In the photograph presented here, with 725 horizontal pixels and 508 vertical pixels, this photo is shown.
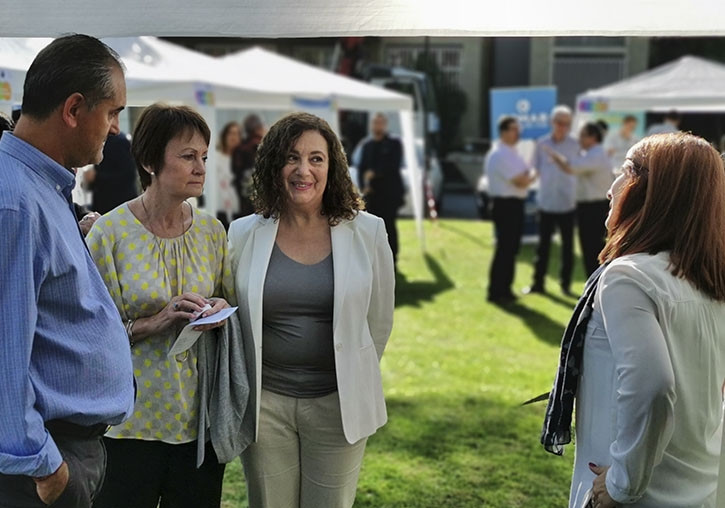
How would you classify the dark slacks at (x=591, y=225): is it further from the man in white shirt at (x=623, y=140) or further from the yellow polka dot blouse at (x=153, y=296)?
the yellow polka dot blouse at (x=153, y=296)

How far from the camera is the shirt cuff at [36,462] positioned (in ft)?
5.87

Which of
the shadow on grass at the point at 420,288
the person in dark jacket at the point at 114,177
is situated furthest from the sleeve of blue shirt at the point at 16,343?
the shadow on grass at the point at 420,288

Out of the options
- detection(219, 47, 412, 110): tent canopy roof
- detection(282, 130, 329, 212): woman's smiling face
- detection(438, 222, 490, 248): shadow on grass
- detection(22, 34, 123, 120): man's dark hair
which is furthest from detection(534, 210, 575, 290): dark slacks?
detection(22, 34, 123, 120): man's dark hair

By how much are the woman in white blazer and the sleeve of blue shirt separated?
108 centimetres

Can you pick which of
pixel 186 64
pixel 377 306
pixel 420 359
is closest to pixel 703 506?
pixel 377 306

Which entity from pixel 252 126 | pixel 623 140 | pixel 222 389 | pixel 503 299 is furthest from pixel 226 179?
pixel 623 140

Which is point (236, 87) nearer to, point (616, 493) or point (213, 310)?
point (213, 310)

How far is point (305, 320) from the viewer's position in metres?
2.89

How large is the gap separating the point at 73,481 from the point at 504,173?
26.1 feet

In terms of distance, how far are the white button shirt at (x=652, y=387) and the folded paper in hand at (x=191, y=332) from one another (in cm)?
102

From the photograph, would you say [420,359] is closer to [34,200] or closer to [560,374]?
[560,374]

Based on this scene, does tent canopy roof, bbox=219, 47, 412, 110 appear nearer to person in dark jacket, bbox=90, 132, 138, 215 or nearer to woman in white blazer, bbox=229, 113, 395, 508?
person in dark jacket, bbox=90, 132, 138, 215

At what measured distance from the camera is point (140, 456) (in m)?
2.72

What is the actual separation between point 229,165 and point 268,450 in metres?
7.96
